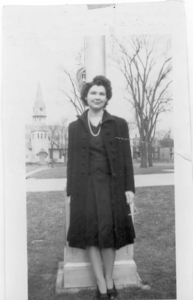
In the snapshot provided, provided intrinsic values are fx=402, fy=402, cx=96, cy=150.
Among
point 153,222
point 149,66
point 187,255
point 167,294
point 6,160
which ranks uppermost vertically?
point 149,66

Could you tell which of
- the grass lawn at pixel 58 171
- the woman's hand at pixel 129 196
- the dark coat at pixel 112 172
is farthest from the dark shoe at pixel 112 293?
the grass lawn at pixel 58 171

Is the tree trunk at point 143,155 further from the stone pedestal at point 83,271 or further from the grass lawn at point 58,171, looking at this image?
the stone pedestal at point 83,271

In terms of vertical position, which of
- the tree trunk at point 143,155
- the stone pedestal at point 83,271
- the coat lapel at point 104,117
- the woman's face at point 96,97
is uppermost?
the woman's face at point 96,97

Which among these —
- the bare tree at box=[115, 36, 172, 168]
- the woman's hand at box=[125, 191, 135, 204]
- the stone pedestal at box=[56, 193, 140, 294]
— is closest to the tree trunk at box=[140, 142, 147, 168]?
the bare tree at box=[115, 36, 172, 168]

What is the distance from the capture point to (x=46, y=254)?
157 cm

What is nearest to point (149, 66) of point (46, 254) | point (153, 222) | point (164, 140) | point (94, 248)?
point (164, 140)

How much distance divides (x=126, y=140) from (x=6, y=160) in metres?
0.46

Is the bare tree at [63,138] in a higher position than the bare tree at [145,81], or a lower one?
lower

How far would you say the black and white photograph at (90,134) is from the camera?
59.9 inches

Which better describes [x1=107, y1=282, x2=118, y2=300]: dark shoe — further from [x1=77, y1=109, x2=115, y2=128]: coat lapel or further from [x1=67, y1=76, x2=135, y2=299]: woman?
[x1=77, y1=109, x2=115, y2=128]: coat lapel

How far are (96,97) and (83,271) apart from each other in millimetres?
674

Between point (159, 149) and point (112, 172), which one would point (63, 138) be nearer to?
point (112, 172)

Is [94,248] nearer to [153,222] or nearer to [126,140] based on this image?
[153,222]

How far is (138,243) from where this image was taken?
1.57 m
